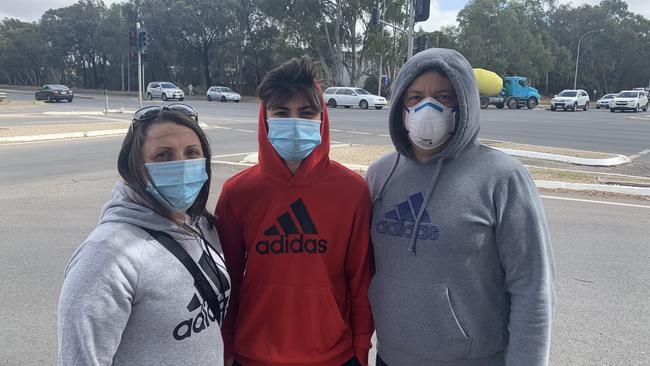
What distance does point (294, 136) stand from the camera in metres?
2.20

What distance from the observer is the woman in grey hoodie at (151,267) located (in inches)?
59.0

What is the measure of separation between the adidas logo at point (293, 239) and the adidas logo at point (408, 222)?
0.27 metres

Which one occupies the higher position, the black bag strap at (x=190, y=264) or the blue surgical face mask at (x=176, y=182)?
the blue surgical face mask at (x=176, y=182)

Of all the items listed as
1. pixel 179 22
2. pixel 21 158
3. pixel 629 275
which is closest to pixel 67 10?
pixel 179 22

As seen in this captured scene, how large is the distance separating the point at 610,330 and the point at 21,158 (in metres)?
13.1

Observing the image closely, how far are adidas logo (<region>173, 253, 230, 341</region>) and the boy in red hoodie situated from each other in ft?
0.65

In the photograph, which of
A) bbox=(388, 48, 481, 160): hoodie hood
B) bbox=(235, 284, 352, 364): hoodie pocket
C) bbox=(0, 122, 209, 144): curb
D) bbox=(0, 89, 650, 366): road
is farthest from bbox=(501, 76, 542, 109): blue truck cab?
bbox=(235, 284, 352, 364): hoodie pocket

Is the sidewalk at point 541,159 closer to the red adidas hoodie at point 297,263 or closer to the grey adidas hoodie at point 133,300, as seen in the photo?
the red adidas hoodie at point 297,263

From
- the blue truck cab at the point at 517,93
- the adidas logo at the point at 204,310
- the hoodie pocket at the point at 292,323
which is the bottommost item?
the hoodie pocket at the point at 292,323

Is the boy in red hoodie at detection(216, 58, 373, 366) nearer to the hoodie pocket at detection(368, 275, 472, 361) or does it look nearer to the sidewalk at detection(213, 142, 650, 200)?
the hoodie pocket at detection(368, 275, 472, 361)

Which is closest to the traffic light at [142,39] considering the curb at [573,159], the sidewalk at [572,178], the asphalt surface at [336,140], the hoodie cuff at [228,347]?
the asphalt surface at [336,140]

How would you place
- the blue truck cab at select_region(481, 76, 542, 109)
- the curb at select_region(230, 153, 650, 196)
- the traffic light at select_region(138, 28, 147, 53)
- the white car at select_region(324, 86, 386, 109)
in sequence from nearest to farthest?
the curb at select_region(230, 153, 650, 196)
the traffic light at select_region(138, 28, 147, 53)
the white car at select_region(324, 86, 386, 109)
the blue truck cab at select_region(481, 76, 542, 109)

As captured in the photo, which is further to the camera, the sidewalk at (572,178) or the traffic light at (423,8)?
the traffic light at (423,8)

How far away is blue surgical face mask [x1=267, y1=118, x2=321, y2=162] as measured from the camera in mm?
2191
